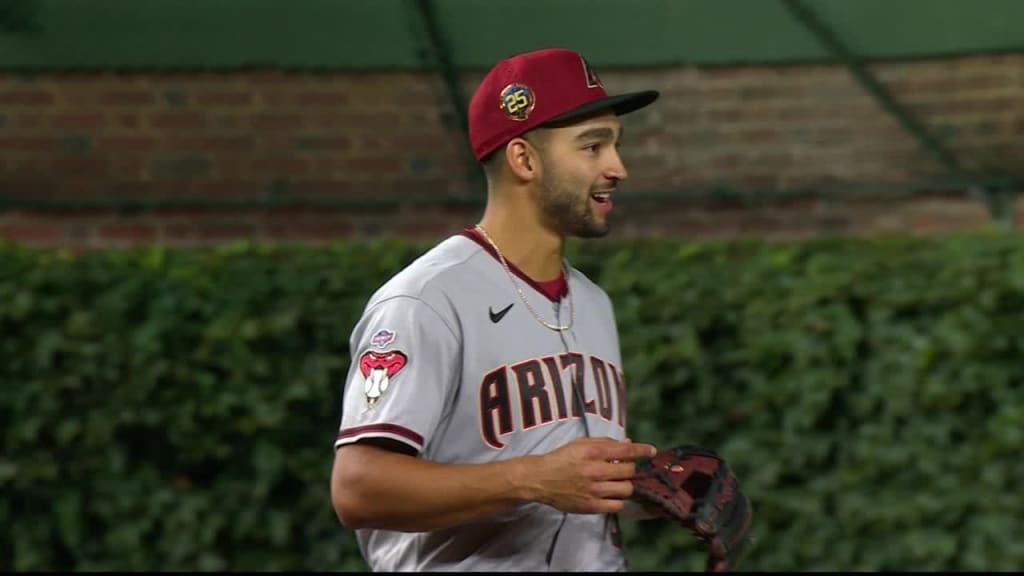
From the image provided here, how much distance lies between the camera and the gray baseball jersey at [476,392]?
292cm

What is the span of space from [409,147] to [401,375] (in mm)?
3854

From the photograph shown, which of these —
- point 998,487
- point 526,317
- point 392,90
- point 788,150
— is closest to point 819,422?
point 998,487

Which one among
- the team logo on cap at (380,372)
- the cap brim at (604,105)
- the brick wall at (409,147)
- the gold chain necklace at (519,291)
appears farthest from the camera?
the brick wall at (409,147)

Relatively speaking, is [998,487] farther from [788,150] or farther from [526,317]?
[526,317]

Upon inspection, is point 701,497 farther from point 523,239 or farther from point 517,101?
point 517,101

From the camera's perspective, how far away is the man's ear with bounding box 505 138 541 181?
312cm

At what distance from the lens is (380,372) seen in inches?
115

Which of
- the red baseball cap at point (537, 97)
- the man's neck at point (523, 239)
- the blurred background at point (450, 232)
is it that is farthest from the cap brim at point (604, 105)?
the blurred background at point (450, 232)

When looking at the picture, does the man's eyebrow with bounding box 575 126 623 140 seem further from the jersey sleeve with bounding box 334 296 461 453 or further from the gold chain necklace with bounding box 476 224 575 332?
the jersey sleeve with bounding box 334 296 461 453

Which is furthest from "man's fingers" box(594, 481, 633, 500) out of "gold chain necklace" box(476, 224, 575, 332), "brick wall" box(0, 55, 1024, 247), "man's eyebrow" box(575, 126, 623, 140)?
"brick wall" box(0, 55, 1024, 247)

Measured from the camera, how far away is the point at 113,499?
5.71 metres

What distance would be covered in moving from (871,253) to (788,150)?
3.46ft

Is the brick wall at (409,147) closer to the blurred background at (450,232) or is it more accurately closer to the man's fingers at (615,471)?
the blurred background at (450,232)

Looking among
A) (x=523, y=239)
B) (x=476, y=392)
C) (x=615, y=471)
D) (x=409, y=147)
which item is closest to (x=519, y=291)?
(x=523, y=239)
